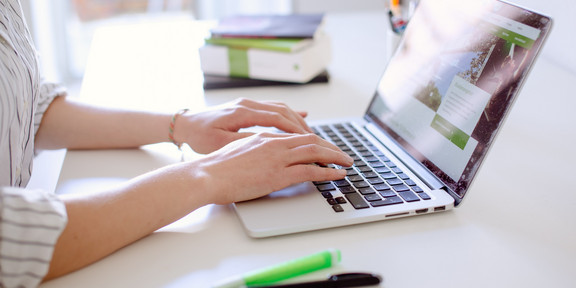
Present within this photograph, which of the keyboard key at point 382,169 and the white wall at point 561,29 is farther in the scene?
the white wall at point 561,29

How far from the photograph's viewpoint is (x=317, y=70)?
4.34 ft

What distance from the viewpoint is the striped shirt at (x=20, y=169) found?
59cm

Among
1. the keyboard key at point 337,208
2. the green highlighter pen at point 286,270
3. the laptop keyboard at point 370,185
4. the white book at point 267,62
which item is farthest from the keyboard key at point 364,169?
the white book at point 267,62

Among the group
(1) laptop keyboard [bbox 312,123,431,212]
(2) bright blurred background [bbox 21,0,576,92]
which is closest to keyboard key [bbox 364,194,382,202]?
(1) laptop keyboard [bbox 312,123,431,212]

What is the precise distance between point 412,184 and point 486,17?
0.26 metres

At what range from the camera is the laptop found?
0.72 meters

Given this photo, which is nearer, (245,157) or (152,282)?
(152,282)

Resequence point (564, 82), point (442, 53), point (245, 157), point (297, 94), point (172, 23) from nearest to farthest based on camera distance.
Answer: point (245, 157), point (442, 53), point (564, 82), point (297, 94), point (172, 23)

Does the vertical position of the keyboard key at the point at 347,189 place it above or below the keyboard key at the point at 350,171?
below

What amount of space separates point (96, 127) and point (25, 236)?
0.42 meters

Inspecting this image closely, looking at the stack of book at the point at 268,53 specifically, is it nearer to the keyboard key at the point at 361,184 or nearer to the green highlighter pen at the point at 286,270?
the keyboard key at the point at 361,184

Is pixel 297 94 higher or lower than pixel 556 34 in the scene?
lower

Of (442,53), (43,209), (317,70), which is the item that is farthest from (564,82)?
(43,209)

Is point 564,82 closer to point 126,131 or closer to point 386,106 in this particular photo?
point 386,106
